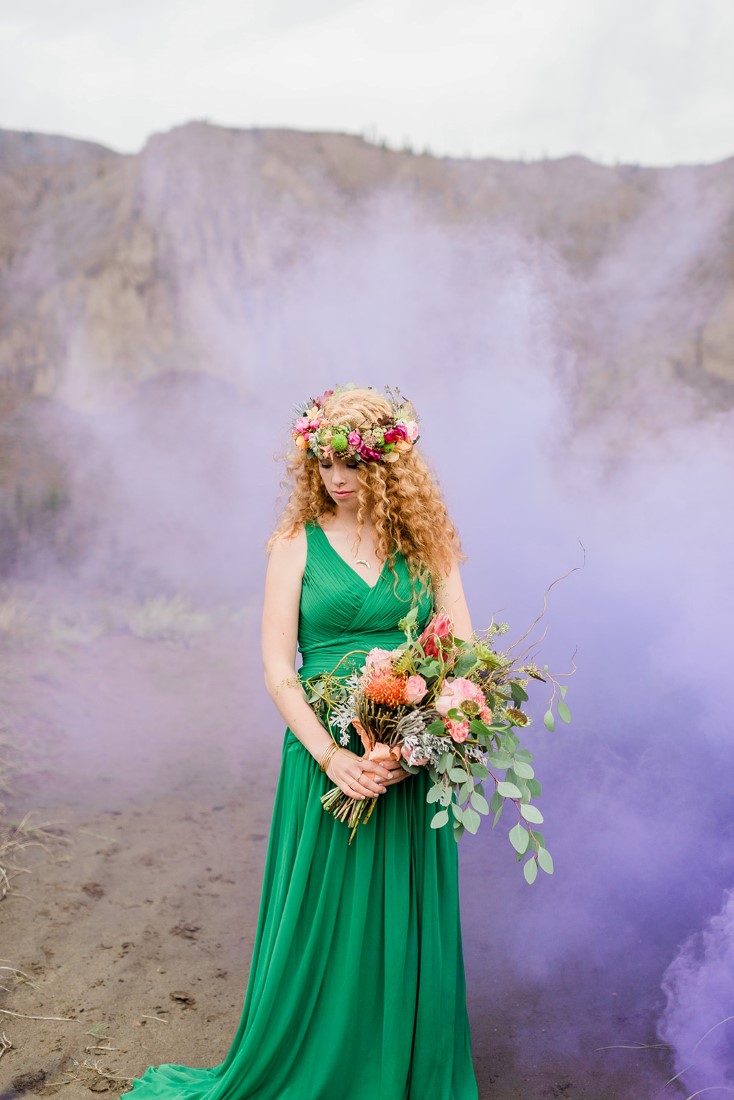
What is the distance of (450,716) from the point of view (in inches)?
84.0

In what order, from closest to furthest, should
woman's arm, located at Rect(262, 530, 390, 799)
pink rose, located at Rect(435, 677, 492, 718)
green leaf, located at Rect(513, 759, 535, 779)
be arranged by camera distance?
1. pink rose, located at Rect(435, 677, 492, 718)
2. green leaf, located at Rect(513, 759, 535, 779)
3. woman's arm, located at Rect(262, 530, 390, 799)

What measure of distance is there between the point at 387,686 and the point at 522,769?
1.23 ft

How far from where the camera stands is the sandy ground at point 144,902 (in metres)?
2.94

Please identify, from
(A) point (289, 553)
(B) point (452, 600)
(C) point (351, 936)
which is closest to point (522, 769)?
(B) point (452, 600)

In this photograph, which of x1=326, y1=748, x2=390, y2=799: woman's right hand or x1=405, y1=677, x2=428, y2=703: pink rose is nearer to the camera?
A: x1=405, y1=677, x2=428, y2=703: pink rose

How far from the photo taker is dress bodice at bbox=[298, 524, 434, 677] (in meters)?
2.46

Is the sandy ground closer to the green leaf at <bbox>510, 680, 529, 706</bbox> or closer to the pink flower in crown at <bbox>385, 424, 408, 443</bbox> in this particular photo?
the green leaf at <bbox>510, 680, 529, 706</bbox>

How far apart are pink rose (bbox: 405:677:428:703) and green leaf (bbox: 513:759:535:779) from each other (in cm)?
29

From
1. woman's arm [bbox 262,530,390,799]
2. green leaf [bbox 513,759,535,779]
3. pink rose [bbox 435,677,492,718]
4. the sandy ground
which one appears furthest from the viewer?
the sandy ground

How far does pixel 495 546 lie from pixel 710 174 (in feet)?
10.3

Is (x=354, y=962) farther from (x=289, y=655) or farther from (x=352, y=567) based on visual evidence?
(x=352, y=567)

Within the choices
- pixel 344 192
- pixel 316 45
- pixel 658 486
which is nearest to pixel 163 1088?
pixel 658 486

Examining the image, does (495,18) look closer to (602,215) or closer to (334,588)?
(602,215)

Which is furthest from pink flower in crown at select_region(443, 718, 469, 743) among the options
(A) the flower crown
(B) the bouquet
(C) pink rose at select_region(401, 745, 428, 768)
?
(A) the flower crown
